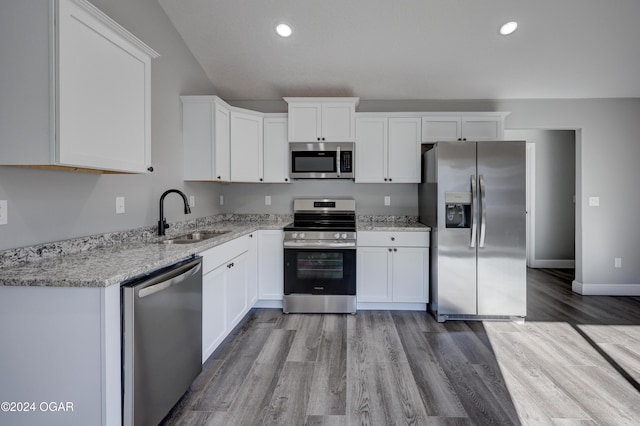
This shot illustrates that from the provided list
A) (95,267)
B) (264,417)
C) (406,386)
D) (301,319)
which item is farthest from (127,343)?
(301,319)

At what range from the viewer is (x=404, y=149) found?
3.75 metres

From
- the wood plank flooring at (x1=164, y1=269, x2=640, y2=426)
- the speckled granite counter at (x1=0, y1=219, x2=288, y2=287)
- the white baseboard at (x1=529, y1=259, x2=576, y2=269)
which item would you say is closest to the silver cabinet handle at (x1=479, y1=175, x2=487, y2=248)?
the wood plank flooring at (x1=164, y1=269, x2=640, y2=426)

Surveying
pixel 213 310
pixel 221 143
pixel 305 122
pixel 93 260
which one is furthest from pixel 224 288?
pixel 305 122

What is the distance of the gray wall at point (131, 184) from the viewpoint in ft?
5.38

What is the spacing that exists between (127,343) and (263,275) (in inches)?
84.8

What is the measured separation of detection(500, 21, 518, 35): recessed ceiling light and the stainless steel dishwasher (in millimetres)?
3318

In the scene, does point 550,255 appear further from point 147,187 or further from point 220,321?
point 147,187

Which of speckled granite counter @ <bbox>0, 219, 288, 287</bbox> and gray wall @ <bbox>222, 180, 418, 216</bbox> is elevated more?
gray wall @ <bbox>222, 180, 418, 216</bbox>

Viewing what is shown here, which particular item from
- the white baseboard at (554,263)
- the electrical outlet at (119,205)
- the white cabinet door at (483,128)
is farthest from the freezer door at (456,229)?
the white baseboard at (554,263)

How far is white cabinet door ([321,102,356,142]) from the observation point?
3664 millimetres

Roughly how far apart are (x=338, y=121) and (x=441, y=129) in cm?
120

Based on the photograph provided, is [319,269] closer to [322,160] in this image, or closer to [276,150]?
[322,160]

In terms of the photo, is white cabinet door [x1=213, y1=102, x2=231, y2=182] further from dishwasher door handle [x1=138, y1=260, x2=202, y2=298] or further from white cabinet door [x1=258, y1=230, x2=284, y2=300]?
dishwasher door handle [x1=138, y1=260, x2=202, y2=298]

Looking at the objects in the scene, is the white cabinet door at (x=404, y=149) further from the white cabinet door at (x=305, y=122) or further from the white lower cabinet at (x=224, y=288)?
the white lower cabinet at (x=224, y=288)
